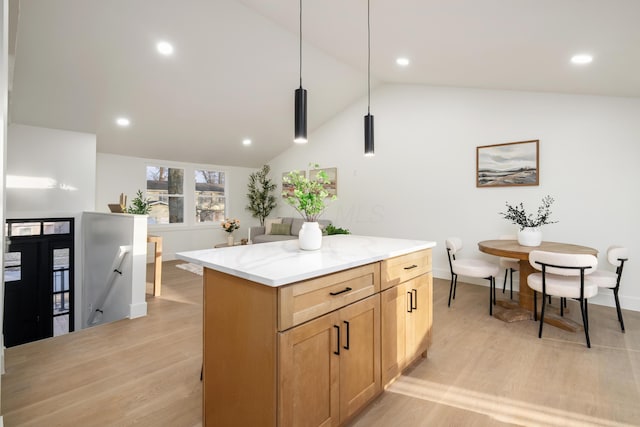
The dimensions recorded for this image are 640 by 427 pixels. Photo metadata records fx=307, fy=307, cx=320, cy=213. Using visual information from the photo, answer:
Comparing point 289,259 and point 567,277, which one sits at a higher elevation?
point 289,259

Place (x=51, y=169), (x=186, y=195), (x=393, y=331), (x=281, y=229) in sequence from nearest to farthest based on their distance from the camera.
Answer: (x=393, y=331) → (x=51, y=169) → (x=281, y=229) → (x=186, y=195)

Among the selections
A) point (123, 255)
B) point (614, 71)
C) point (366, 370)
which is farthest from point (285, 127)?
point (366, 370)

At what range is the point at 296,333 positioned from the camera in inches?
51.9

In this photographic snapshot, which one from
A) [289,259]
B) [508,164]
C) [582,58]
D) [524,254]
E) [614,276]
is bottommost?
[614,276]

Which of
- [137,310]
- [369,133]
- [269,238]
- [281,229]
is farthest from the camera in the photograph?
[281,229]

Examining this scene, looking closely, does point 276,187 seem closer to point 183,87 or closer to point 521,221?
point 183,87

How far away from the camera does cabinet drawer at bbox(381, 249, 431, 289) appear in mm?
1903

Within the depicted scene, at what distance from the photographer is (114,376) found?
7.13 feet

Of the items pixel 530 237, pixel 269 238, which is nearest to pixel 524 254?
pixel 530 237

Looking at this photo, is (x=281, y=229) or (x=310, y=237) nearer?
(x=310, y=237)

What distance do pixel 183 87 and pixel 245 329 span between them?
13.7ft

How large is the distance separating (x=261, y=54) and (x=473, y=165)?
135 inches

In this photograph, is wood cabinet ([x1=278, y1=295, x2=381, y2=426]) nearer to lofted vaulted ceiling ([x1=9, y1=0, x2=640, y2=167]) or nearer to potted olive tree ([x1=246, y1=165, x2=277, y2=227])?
lofted vaulted ceiling ([x1=9, y1=0, x2=640, y2=167])

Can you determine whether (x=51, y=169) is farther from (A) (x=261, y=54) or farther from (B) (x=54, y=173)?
(A) (x=261, y=54)
